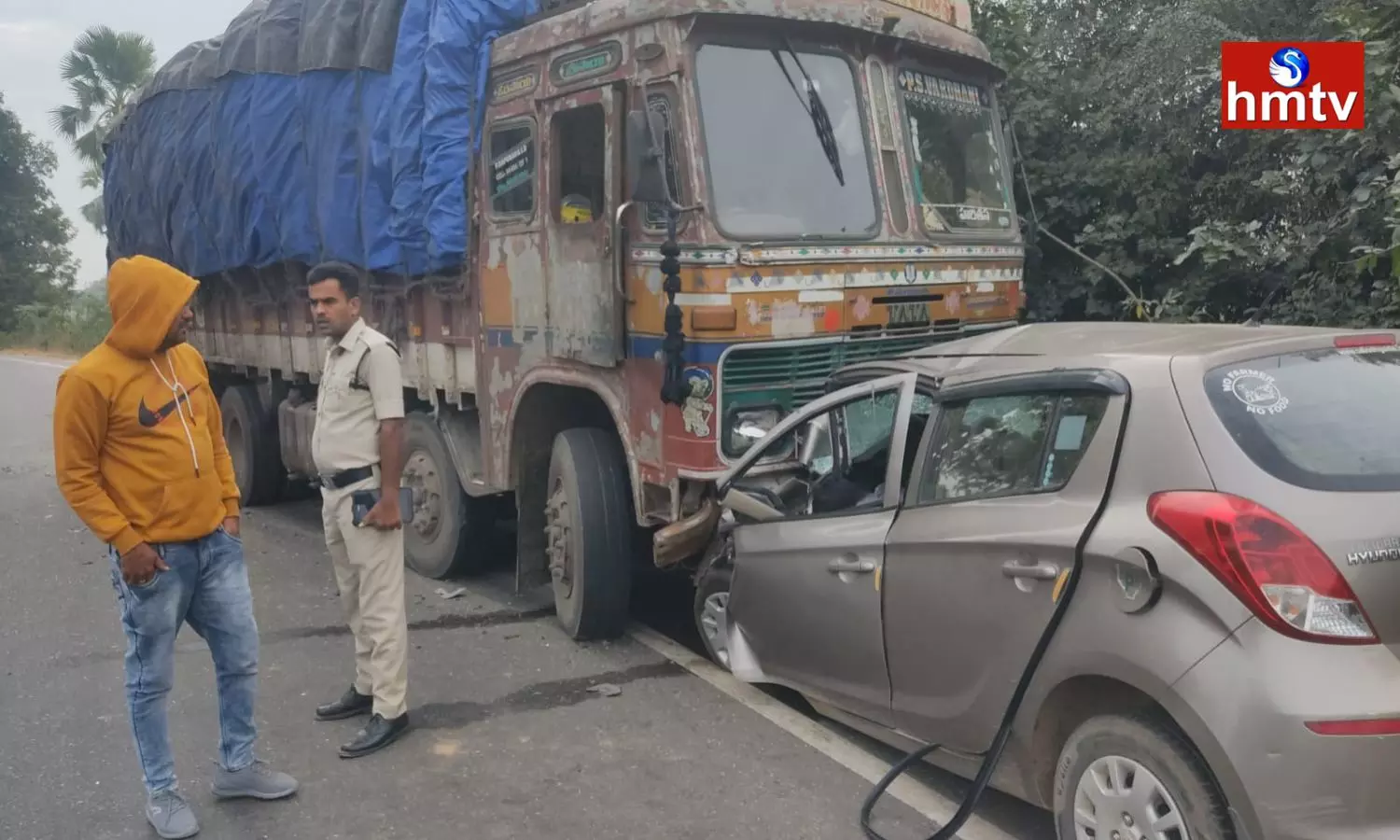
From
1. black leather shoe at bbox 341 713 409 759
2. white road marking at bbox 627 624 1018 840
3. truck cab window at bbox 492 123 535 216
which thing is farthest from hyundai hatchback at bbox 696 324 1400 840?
truck cab window at bbox 492 123 535 216

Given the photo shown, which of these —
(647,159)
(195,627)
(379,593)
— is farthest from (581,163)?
(195,627)

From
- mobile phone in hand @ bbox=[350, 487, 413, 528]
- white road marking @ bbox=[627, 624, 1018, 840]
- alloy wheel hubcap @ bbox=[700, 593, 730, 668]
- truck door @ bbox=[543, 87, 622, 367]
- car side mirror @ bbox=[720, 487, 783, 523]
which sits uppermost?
truck door @ bbox=[543, 87, 622, 367]

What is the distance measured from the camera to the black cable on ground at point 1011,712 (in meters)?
3.05

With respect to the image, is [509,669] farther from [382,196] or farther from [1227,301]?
[1227,301]

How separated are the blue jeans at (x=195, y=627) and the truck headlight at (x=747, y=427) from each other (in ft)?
6.77

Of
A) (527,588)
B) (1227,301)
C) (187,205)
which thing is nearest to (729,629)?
(527,588)

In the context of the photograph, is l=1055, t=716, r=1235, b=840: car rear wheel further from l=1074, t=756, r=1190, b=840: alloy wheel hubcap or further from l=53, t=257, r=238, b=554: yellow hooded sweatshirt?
l=53, t=257, r=238, b=554: yellow hooded sweatshirt

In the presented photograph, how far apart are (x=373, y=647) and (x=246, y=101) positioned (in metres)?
5.72

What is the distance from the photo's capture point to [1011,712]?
3.32 meters

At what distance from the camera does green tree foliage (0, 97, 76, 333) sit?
42.2m

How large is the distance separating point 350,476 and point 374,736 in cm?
101

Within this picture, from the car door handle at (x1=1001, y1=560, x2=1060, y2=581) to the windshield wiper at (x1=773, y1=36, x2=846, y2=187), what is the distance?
272 centimetres

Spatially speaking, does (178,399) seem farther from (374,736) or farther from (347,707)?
(347,707)

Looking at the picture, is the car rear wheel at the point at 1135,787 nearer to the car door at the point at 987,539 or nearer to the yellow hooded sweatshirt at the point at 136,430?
the car door at the point at 987,539
